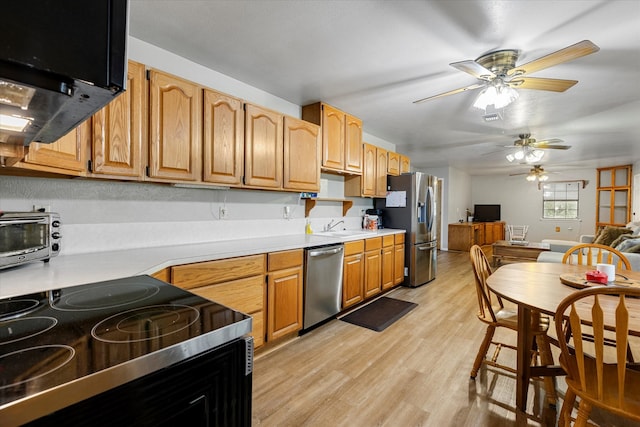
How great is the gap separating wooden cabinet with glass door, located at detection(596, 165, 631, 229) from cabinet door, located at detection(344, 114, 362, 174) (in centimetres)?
712

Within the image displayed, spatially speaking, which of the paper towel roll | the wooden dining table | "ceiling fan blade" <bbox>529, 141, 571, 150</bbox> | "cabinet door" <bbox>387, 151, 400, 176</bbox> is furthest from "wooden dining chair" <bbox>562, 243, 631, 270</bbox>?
"cabinet door" <bbox>387, 151, 400, 176</bbox>

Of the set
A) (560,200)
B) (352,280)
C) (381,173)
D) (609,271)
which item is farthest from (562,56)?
(560,200)

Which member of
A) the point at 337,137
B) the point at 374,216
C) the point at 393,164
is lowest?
the point at 374,216

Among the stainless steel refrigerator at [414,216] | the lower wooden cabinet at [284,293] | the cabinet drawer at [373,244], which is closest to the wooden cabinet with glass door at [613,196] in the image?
the stainless steel refrigerator at [414,216]

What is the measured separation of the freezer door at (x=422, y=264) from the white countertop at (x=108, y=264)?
8.05 ft

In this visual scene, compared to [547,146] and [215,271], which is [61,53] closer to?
[215,271]

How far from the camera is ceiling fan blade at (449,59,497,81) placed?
1908mm

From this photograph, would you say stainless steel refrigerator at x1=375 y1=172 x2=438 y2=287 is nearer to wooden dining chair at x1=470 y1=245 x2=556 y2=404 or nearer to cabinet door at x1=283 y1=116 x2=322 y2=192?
cabinet door at x1=283 y1=116 x2=322 y2=192

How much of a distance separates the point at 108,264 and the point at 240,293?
84 centimetres

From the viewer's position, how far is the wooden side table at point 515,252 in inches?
213

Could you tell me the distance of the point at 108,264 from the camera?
1567mm

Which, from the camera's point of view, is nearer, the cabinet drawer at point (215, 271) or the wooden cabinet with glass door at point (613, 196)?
the cabinet drawer at point (215, 271)

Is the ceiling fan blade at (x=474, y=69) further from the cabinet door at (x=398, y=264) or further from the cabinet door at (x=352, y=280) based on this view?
the cabinet door at (x=398, y=264)

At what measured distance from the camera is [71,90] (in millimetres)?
641
